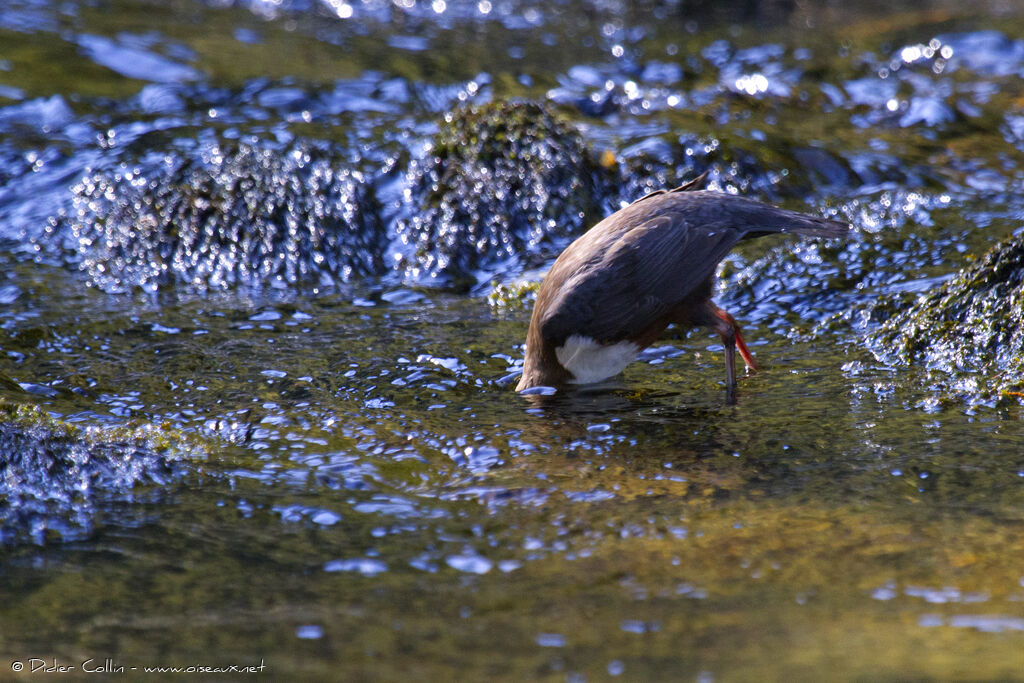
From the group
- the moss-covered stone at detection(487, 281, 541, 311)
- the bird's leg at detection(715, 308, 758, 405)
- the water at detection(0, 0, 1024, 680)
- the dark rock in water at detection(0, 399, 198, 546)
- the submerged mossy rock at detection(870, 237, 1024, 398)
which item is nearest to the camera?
the water at detection(0, 0, 1024, 680)

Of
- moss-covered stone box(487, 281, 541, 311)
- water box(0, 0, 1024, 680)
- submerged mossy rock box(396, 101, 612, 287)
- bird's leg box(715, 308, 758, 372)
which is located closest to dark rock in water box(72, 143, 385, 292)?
water box(0, 0, 1024, 680)

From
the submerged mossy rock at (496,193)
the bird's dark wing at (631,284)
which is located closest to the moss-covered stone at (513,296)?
the submerged mossy rock at (496,193)

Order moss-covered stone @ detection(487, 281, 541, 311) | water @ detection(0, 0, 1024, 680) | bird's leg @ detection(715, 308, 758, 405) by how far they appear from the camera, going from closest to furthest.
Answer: water @ detection(0, 0, 1024, 680) < bird's leg @ detection(715, 308, 758, 405) < moss-covered stone @ detection(487, 281, 541, 311)

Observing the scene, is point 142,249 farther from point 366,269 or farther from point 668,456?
point 668,456

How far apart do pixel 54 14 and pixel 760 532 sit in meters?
9.73

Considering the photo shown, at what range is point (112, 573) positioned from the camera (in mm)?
2801

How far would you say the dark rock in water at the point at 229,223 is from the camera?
6113 mm

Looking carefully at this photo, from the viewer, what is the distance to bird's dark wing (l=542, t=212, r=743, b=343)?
4379 millimetres

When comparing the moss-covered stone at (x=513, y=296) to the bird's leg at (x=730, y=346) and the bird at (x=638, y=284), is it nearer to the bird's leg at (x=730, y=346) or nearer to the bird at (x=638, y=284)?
the bird at (x=638, y=284)

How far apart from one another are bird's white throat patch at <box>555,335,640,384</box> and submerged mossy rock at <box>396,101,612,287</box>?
1.62 meters

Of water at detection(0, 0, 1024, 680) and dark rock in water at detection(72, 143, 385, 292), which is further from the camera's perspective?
dark rock in water at detection(72, 143, 385, 292)

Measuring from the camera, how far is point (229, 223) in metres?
6.30

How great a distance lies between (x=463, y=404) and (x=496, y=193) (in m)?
2.44

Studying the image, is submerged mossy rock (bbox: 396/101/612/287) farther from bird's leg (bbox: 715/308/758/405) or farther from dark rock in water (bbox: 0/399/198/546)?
dark rock in water (bbox: 0/399/198/546)
